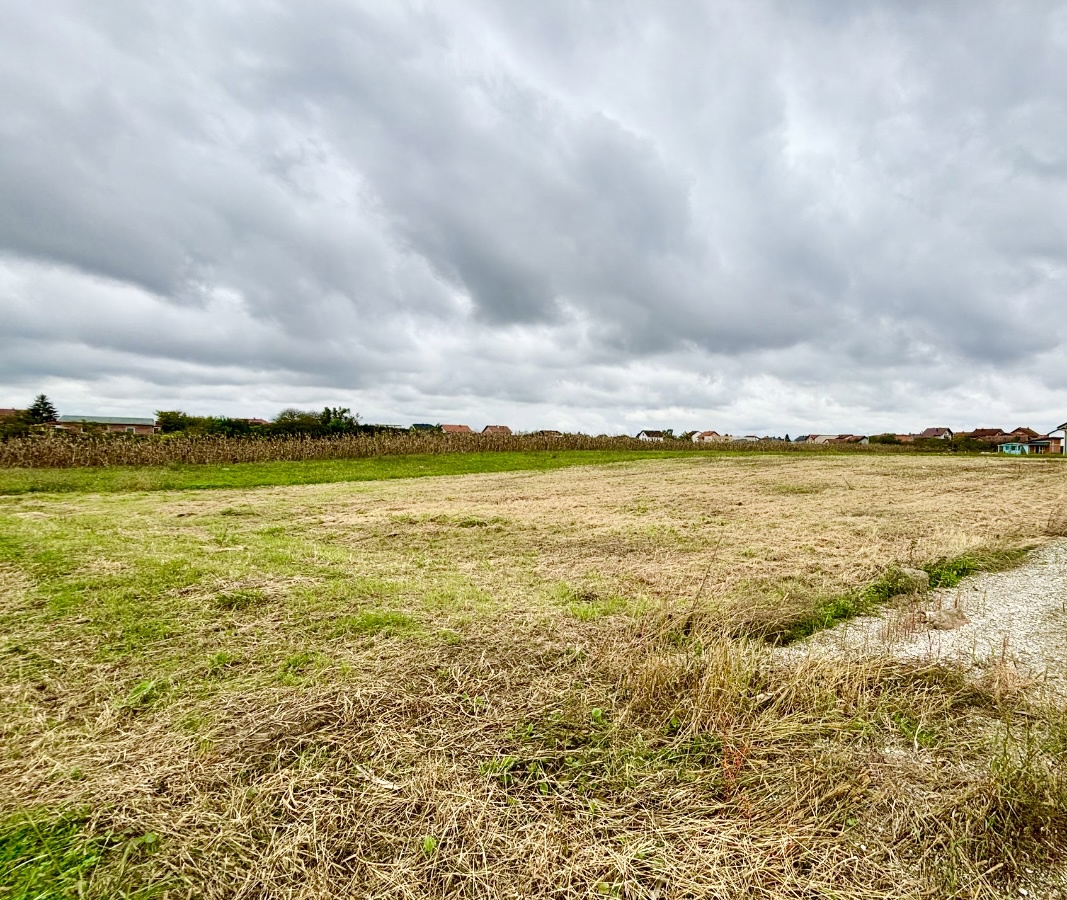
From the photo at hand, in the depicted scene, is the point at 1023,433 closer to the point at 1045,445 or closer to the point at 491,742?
the point at 1045,445

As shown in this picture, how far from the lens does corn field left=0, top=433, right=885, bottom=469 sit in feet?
66.9

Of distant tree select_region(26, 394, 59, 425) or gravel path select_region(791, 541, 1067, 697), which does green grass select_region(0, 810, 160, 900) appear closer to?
gravel path select_region(791, 541, 1067, 697)

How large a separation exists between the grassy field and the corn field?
792 inches

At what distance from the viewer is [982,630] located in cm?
408

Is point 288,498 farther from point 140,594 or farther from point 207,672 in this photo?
point 207,672

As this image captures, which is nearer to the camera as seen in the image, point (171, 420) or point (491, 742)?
point (491, 742)

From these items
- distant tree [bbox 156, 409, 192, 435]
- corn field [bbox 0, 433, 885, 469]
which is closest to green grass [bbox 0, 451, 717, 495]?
corn field [bbox 0, 433, 885, 469]

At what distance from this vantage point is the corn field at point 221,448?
2041 cm

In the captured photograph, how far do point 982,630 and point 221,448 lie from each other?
27338 mm

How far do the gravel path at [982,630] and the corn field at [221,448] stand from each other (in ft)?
83.6

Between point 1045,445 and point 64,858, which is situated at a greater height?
point 1045,445

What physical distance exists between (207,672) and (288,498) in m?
9.18

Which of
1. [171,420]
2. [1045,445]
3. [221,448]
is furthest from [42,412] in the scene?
[1045,445]

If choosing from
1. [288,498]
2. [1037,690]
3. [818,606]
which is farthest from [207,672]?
[288,498]
